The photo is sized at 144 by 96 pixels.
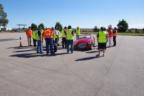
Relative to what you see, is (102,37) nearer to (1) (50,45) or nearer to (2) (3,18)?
(1) (50,45)

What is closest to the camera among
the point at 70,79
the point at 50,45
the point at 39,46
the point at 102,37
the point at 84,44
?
the point at 70,79

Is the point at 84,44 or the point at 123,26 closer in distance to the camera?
the point at 84,44

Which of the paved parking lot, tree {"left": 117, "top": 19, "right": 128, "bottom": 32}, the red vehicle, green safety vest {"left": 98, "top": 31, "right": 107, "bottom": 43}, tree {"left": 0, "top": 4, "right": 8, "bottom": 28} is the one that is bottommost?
the paved parking lot

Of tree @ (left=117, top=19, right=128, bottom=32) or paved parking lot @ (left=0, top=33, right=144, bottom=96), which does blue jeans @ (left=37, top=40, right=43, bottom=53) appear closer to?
paved parking lot @ (left=0, top=33, right=144, bottom=96)

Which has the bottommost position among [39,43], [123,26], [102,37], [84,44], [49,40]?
[84,44]

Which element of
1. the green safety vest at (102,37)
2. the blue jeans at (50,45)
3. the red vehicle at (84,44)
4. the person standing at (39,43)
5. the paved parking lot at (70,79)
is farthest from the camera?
the red vehicle at (84,44)

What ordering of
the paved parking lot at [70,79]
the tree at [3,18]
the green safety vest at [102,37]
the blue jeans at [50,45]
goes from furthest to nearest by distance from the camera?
1. the tree at [3,18]
2. the blue jeans at [50,45]
3. the green safety vest at [102,37]
4. the paved parking lot at [70,79]

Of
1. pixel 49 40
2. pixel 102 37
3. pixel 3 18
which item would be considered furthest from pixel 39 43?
pixel 3 18

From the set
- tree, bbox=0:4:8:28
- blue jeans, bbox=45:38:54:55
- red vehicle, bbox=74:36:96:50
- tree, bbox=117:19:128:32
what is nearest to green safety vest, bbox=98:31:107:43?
blue jeans, bbox=45:38:54:55

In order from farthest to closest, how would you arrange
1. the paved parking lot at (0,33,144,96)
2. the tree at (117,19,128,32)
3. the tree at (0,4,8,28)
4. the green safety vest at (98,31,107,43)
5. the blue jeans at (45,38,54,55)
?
1. the tree at (0,4,8,28)
2. the tree at (117,19,128,32)
3. the blue jeans at (45,38,54,55)
4. the green safety vest at (98,31,107,43)
5. the paved parking lot at (0,33,144,96)

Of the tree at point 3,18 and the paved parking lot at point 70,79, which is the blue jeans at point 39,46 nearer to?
the paved parking lot at point 70,79

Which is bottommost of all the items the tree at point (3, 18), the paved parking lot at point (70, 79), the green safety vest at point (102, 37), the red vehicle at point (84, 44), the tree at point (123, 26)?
the paved parking lot at point (70, 79)

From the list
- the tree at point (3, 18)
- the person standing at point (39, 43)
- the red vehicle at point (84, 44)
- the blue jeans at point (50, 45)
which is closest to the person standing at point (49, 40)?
the blue jeans at point (50, 45)

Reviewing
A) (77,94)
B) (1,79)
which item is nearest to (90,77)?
(77,94)
